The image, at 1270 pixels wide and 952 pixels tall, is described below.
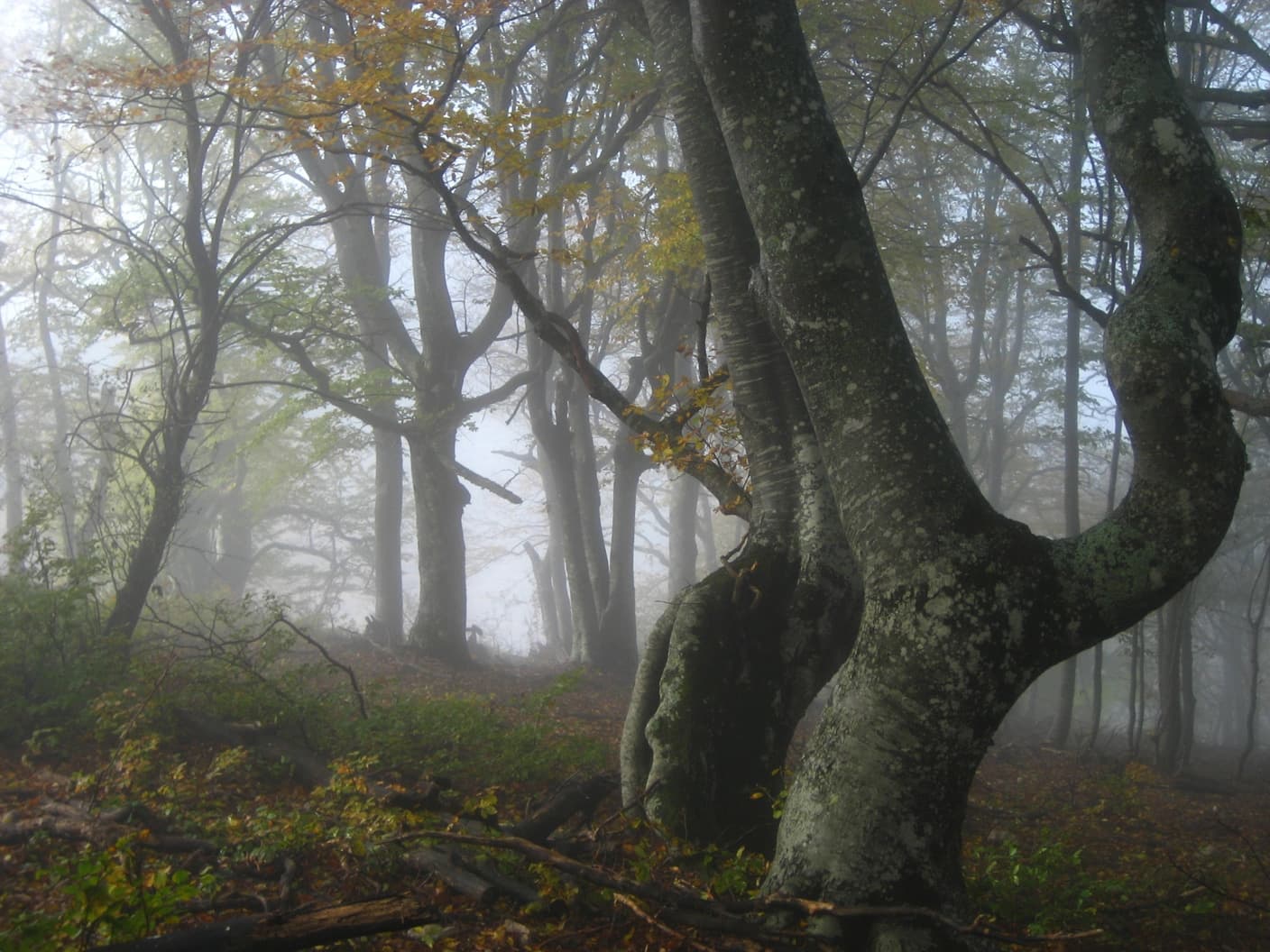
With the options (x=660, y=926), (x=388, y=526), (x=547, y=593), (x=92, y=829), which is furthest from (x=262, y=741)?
(x=547, y=593)

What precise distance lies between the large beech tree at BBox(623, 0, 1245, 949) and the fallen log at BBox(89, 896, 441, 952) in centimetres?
166

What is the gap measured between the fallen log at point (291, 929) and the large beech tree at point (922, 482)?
1656 mm

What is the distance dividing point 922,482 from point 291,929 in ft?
9.79

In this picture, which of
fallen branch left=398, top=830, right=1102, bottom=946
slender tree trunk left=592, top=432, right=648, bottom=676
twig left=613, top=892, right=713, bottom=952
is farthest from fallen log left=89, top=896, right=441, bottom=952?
slender tree trunk left=592, top=432, right=648, bottom=676

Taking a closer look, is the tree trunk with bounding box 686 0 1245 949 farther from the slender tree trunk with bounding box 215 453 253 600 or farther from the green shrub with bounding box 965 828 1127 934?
the slender tree trunk with bounding box 215 453 253 600

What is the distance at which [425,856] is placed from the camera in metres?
4.26

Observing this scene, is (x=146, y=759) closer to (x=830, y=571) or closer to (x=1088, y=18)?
(x=830, y=571)

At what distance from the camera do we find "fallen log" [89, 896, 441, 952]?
259 centimetres

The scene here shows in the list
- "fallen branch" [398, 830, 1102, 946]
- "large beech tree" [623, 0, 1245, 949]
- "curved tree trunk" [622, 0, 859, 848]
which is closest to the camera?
"fallen branch" [398, 830, 1102, 946]

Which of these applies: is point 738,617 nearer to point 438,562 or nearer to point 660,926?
point 660,926

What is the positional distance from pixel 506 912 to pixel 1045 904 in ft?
9.15

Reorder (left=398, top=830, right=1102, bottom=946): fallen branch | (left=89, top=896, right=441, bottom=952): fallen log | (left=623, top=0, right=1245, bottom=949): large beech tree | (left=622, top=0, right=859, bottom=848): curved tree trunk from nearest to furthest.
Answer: (left=89, top=896, right=441, bottom=952): fallen log, (left=398, top=830, right=1102, bottom=946): fallen branch, (left=623, top=0, right=1245, bottom=949): large beech tree, (left=622, top=0, right=859, bottom=848): curved tree trunk

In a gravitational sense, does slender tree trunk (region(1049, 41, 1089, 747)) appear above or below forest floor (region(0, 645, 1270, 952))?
above

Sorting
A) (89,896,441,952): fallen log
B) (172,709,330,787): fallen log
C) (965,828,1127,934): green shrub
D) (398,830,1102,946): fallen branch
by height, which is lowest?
(965,828,1127,934): green shrub
